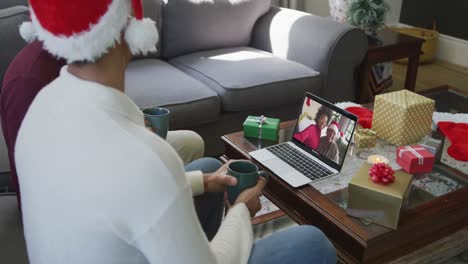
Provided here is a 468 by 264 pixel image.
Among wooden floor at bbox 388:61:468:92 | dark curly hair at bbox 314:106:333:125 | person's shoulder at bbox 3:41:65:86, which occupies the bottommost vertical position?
wooden floor at bbox 388:61:468:92

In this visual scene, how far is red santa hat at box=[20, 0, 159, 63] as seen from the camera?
2.37ft

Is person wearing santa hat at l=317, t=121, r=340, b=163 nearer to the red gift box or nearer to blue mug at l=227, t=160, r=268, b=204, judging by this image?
the red gift box

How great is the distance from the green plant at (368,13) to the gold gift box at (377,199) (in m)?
1.75

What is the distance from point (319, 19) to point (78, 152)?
217cm

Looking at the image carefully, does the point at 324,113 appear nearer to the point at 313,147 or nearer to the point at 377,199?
the point at 313,147

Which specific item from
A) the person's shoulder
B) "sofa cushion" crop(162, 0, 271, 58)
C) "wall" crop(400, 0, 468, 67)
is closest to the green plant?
"sofa cushion" crop(162, 0, 271, 58)

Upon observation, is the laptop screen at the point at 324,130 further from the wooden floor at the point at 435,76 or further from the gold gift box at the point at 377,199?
the wooden floor at the point at 435,76

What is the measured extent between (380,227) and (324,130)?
394mm

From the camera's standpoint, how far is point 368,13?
2.81 meters

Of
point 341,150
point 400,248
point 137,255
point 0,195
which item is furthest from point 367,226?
point 0,195

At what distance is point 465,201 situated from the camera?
138 centimetres

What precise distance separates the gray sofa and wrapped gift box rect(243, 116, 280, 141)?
0.50m

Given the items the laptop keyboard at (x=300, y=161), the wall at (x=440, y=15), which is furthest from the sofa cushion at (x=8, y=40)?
the wall at (x=440, y=15)

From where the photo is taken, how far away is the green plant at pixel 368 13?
9.23ft
